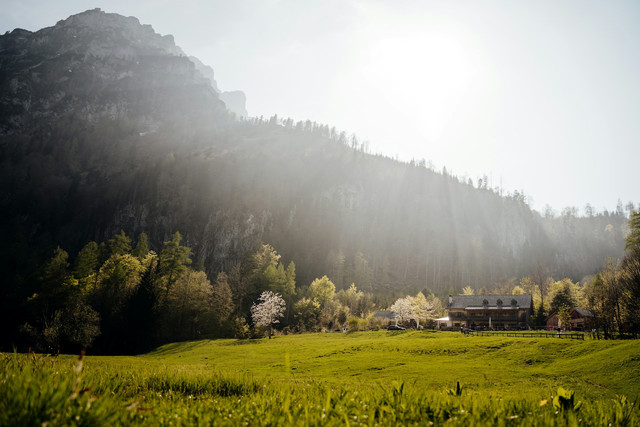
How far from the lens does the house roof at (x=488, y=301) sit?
10038 cm

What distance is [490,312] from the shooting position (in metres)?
102

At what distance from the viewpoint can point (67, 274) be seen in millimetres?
83875

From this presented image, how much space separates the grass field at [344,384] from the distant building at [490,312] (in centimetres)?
4062

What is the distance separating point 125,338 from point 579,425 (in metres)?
87.8

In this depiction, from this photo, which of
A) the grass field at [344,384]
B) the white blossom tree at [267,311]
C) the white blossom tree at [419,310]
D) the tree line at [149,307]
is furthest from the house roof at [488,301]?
the white blossom tree at [267,311]

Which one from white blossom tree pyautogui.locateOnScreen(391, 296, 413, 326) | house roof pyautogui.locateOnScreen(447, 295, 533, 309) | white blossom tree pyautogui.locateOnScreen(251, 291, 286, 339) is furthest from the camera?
house roof pyautogui.locateOnScreen(447, 295, 533, 309)

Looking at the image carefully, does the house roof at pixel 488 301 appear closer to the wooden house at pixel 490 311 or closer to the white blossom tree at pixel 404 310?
the wooden house at pixel 490 311

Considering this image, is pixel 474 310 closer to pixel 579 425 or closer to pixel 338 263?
pixel 338 263

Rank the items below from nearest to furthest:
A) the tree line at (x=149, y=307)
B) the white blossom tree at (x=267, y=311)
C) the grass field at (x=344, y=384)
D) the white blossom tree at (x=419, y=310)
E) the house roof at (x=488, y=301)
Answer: the grass field at (x=344, y=384) < the tree line at (x=149, y=307) < the white blossom tree at (x=267, y=311) < the white blossom tree at (x=419, y=310) < the house roof at (x=488, y=301)

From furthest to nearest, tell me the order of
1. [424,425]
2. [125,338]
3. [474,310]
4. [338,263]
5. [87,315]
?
[338,263] → [474,310] → [125,338] → [87,315] → [424,425]

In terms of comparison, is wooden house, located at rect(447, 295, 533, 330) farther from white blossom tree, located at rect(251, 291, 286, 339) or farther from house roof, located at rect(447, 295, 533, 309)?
white blossom tree, located at rect(251, 291, 286, 339)

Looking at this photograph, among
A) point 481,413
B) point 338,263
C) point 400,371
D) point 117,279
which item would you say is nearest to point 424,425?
point 481,413

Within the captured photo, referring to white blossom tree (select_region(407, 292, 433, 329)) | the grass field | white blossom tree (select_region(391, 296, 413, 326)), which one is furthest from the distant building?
the grass field

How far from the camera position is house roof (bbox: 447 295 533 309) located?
100375 mm
